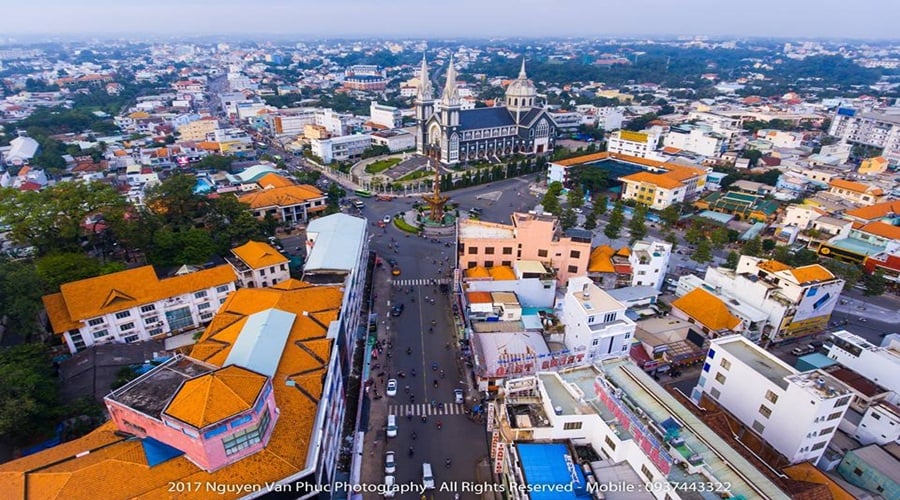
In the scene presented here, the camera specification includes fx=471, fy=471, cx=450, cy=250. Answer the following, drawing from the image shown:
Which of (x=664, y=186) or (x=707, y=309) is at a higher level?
(x=664, y=186)

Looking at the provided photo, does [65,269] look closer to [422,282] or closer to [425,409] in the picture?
[422,282]

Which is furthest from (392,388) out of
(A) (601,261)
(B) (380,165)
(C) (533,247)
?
(B) (380,165)

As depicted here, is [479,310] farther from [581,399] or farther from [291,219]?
[291,219]

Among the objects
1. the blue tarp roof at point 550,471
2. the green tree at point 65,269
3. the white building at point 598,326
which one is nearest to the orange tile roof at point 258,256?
the green tree at point 65,269

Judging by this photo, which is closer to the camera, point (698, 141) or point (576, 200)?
point (576, 200)

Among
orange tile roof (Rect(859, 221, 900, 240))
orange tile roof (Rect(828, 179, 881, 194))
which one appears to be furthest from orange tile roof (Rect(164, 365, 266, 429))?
orange tile roof (Rect(828, 179, 881, 194))

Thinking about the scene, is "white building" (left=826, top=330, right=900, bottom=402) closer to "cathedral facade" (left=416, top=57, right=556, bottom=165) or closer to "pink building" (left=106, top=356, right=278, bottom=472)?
"pink building" (left=106, top=356, right=278, bottom=472)

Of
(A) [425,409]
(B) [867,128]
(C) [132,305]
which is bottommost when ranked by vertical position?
(A) [425,409]
